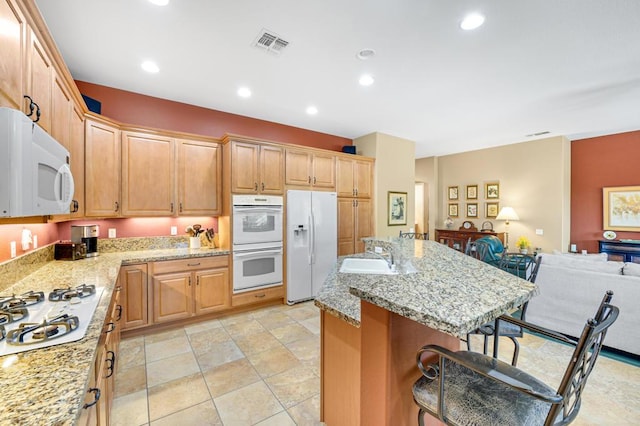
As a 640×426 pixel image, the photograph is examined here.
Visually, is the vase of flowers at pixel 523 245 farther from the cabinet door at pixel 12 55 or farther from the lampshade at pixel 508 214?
the cabinet door at pixel 12 55

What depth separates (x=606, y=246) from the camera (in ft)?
16.7

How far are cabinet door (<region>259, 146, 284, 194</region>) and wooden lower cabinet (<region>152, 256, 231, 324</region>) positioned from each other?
1105 millimetres

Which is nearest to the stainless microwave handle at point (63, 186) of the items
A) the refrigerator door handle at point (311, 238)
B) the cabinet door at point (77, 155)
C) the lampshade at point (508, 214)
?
the cabinet door at point (77, 155)

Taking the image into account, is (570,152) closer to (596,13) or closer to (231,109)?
(596,13)

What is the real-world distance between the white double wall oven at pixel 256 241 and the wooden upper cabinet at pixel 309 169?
0.43 m

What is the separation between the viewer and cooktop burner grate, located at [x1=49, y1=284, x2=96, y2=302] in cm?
153

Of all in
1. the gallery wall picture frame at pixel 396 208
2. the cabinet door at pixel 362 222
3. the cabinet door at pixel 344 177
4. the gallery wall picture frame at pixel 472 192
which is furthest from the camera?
the gallery wall picture frame at pixel 472 192

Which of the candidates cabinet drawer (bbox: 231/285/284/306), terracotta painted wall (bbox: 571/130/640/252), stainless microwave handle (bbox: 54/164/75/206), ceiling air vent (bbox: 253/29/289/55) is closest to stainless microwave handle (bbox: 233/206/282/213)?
cabinet drawer (bbox: 231/285/284/306)

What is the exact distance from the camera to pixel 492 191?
6277 mm

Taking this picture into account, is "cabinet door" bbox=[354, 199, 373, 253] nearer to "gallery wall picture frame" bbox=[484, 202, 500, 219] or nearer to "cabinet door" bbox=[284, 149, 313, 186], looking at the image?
"cabinet door" bbox=[284, 149, 313, 186]

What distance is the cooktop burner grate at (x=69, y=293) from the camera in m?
1.53

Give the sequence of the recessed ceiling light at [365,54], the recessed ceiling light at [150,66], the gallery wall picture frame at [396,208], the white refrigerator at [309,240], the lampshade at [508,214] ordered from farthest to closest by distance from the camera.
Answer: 1. the lampshade at [508,214]
2. the gallery wall picture frame at [396,208]
3. the white refrigerator at [309,240]
4. the recessed ceiling light at [150,66]
5. the recessed ceiling light at [365,54]

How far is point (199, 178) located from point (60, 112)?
1.63 meters

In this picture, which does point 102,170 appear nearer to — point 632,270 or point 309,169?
point 309,169
